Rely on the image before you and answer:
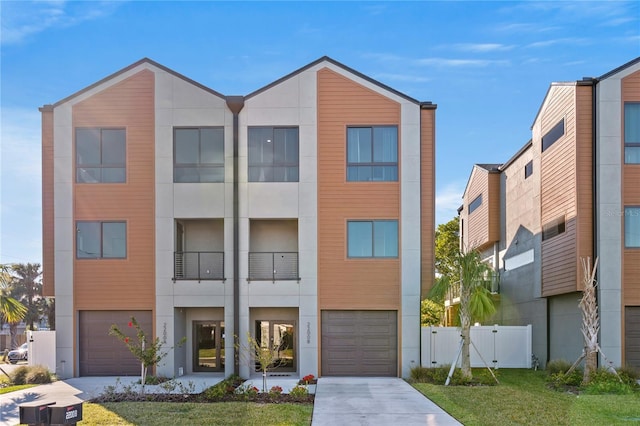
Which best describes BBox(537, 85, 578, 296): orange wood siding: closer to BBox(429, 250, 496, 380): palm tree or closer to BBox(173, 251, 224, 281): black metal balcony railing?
BBox(429, 250, 496, 380): palm tree

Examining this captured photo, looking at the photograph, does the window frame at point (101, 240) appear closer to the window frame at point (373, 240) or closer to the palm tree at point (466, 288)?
the window frame at point (373, 240)

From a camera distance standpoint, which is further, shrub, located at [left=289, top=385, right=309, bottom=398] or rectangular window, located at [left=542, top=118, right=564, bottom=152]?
rectangular window, located at [left=542, top=118, right=564, bottom=152]

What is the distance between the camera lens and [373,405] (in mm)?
14391

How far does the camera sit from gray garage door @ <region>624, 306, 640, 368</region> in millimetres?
18609

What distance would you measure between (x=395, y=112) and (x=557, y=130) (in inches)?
222

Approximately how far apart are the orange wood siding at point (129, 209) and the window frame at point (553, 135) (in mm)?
13670

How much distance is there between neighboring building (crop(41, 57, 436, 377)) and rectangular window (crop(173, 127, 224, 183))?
0.11 ft

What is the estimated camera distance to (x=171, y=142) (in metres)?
20.7

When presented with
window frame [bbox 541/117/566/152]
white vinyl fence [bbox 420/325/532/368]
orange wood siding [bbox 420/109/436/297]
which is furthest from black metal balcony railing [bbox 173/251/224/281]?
window frame [bbox 541/117/566/152]

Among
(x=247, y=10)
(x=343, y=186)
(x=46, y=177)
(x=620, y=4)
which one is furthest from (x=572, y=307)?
(x=46, y=177)

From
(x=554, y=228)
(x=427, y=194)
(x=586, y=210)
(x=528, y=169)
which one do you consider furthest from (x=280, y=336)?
(x=528, y=169)

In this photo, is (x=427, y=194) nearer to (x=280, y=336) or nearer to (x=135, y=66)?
(x=280, y=336)

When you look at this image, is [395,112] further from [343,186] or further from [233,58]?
[233,58]

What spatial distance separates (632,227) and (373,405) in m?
10.3
